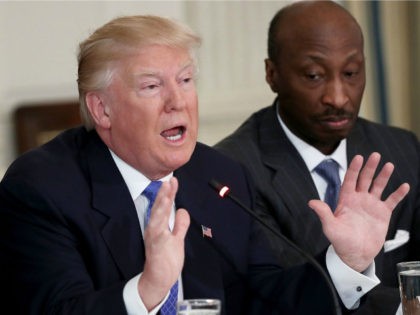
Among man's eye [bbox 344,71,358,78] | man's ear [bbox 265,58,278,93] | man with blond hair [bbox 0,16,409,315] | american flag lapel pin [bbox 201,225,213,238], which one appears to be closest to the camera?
man with blond hair [bbox 0,16,409,315]

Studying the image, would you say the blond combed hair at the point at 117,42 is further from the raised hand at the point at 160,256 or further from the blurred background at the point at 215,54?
the blurred background at the point at 215,54

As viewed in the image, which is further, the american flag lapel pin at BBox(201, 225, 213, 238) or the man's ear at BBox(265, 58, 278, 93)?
the man's ear at BBox(265, 58, 278, 93)

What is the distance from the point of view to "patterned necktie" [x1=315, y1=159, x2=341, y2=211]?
345cm

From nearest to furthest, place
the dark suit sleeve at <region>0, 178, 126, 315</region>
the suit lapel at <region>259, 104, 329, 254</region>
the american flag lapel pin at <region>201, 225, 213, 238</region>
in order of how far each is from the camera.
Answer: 1. the dark suit sleeve at <region>0, 178, 126, 315</region>
2. the american flag lapel pin at <region>201, 225, 213, 238</region>
3. the suit lapel at <region>259, 104, 329, 254</region>

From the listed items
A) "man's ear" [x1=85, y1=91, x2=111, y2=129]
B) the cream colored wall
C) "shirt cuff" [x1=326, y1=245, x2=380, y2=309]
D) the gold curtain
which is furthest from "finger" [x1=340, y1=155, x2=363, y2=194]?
the gold curtain

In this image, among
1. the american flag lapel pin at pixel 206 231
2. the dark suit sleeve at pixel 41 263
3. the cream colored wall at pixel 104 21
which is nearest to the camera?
the dark suit sleeve at pixel 41 263

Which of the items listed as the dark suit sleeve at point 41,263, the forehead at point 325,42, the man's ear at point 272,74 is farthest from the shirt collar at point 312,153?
the dark suit sleeve at point 41,263

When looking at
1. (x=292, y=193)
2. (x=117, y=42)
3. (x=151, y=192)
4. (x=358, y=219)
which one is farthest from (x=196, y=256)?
(x=292, y=193)

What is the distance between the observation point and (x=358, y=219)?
2.66 metres

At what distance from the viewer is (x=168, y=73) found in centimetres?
270

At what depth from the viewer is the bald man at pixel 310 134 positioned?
3.39m

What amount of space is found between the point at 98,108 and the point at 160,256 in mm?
562

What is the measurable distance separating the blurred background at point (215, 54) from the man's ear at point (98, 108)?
153cm

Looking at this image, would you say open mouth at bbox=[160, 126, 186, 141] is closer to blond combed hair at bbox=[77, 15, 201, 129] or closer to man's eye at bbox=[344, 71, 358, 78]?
blond combed hair at bbox=[77, 15, 201, 129]
